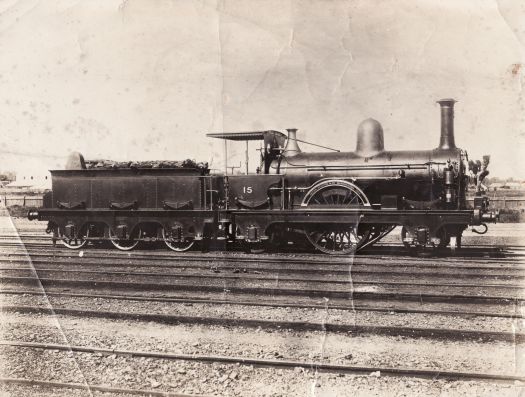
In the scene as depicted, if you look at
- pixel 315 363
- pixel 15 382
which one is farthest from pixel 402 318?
pixel 15 382

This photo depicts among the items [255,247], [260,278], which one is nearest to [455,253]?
[255,247]

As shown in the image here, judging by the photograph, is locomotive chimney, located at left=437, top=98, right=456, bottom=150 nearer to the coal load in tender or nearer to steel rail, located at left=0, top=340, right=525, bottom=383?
the coal load in tender

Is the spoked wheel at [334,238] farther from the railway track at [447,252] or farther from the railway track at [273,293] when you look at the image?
the railway track at [273,293]

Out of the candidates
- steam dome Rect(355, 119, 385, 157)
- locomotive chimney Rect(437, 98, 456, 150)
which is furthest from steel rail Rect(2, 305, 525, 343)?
locomotive chimney Rect(437, 98, 456, 150)

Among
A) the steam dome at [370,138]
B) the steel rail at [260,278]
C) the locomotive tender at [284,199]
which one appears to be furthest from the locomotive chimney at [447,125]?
the steel rail at [260,278]

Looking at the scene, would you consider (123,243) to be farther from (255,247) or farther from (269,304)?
(269,304)

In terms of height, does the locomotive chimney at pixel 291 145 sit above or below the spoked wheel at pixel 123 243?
above
